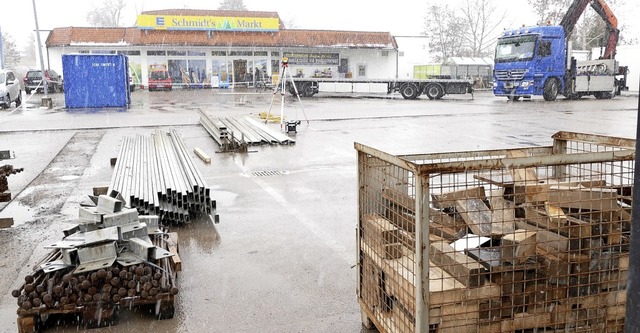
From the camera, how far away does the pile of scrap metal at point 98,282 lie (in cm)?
422

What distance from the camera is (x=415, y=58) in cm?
6075

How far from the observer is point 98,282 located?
432 centimetres

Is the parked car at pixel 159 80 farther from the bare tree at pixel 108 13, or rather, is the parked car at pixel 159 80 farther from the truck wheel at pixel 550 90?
the bare tree at pixel 108 13

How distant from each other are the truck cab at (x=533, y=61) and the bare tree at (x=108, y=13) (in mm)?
61268

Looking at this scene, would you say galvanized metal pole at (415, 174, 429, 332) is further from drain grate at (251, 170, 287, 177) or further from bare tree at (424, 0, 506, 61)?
bare tree at (424, 0, 506, 61)

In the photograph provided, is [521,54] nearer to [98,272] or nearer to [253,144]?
[253,144]

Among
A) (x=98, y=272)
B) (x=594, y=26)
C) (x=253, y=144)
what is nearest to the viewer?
(x=98, y=272)

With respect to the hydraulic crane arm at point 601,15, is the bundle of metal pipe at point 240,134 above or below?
below

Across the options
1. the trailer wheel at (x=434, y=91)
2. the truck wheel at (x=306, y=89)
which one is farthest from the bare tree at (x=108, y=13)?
the trailer wheel at (x=434, y=91)

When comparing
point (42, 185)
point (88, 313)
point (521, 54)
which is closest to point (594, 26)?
point (521, 54)

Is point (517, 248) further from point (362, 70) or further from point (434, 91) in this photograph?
point (362, 70)

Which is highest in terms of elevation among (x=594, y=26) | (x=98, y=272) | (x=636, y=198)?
(x=594, y=26)

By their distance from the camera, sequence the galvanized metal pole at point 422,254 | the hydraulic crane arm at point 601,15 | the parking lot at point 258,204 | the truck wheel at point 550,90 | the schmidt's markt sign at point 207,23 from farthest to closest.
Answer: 1. the schmidt's markt sign at point 207,23
2. the hydraulic crane arm at point 601,15
3. the truck wheel at point 550,90
4. the parking lot at point 258,204
5. the galvanized metal pole at point 422,254

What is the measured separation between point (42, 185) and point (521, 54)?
25.0m
